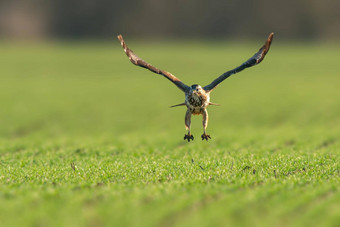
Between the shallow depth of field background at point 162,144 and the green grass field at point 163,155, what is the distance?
0.03m

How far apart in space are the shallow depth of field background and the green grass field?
0.03 m

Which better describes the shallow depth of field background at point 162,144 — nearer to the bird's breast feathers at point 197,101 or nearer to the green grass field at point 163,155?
the green grass field at point 163,155

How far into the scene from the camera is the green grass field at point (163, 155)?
26.8 feet

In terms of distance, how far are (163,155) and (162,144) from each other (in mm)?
2451

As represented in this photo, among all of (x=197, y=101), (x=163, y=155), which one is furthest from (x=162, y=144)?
(x=197, y=101)

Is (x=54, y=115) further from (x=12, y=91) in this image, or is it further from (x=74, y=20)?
(x=74, y=20)

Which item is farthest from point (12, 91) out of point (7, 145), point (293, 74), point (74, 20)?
point (74, 20)

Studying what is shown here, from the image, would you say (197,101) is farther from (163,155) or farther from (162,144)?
(162,144)

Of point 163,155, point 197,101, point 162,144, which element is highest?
point 197,101

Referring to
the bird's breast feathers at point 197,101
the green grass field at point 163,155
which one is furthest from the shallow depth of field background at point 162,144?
the bird's breast feathers at point 197,101

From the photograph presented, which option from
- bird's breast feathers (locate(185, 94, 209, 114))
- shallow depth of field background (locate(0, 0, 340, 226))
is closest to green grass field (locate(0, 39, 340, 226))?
shallow depth of field background (locate(0, 0, 340, 226))

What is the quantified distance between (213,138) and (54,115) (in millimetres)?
10375

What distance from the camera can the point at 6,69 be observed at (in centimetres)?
5062

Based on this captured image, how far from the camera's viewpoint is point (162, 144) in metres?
16.5
